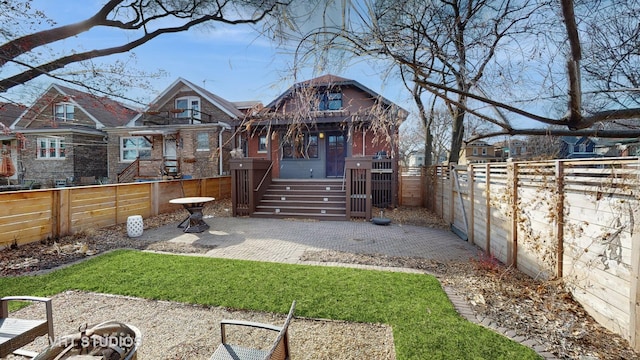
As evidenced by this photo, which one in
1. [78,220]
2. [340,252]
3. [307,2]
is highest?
[307,2]

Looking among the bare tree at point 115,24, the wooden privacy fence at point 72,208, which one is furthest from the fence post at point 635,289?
the wooden privacy fence at point 72,208

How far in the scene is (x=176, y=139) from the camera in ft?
55.8

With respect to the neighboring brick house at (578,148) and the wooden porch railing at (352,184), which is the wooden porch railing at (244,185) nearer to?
the wooden porch railing at (352,184)

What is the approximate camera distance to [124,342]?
1607mm

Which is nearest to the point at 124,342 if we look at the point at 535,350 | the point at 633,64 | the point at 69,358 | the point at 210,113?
the point at 69,358

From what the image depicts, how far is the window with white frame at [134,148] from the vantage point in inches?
693

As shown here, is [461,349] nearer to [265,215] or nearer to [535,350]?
[535,350]

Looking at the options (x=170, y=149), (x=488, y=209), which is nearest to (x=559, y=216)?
(x=488, y=209)

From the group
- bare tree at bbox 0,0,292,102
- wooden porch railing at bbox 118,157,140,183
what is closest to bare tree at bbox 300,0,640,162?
bare tree at bbox 0,0,292,102

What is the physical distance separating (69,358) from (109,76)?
773cm

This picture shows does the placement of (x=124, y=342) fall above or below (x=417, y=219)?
above

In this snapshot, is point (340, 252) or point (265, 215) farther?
point (265, 215)

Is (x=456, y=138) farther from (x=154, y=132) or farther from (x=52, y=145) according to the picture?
(x=52, y=145)

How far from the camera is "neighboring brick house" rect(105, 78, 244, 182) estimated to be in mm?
16469
